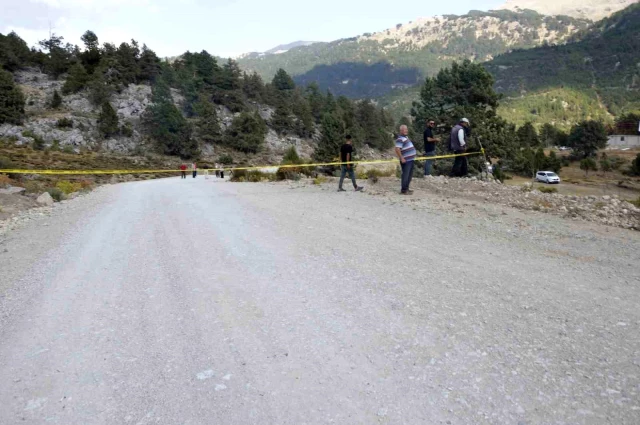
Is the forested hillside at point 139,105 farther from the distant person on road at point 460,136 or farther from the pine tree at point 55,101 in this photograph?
the distant person on road at point 460,136

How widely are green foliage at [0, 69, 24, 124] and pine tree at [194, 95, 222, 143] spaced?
1107 inches

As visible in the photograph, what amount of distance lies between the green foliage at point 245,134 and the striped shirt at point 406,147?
244 ft

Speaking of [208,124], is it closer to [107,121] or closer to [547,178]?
[107,121]

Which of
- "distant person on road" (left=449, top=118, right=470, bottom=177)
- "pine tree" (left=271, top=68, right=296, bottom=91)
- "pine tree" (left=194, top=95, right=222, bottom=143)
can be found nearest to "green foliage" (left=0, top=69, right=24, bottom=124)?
"pine tree" (left=194, top=95, right=222, bottom=143)

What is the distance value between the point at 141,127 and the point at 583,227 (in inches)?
Answer: 3271

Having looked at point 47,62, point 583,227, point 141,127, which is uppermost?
point 47,62

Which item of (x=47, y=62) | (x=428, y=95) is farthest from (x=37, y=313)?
(x=47, y=62)

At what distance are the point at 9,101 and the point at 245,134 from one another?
3749cm

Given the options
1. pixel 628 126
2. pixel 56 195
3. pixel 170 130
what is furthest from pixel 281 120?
pixel 628 126

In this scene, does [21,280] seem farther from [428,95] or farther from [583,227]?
[428,95]

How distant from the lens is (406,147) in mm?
12734

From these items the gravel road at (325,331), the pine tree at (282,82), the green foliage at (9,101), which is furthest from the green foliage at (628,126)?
the green foliage at (9,101)

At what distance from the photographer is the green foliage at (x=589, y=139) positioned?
305ft

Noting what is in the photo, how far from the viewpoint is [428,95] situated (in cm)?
4362
